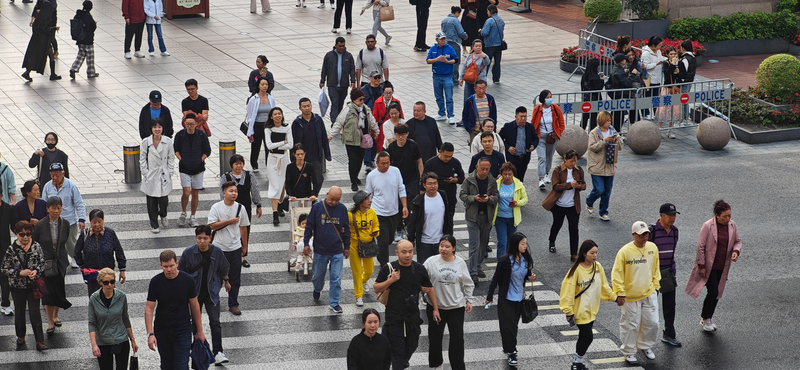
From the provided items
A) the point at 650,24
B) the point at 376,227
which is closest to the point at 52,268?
the point at 376,227

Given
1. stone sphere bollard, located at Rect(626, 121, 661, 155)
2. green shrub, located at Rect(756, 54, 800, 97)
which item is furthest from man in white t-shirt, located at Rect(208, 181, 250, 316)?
green shrub, located at Rect(756, 54, 800, 97)

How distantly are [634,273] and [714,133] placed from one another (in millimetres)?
9075

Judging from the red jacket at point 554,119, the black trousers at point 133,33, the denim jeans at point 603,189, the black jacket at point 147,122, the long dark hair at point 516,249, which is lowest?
the black trousers at point 133,33

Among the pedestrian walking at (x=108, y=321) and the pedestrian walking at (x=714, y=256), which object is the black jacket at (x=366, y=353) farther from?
the pedestrian walking at (x=714, y=256)

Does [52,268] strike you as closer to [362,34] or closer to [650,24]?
[362,34]

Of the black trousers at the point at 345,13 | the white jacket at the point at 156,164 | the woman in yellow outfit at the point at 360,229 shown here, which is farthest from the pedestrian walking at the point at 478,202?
the black trousers at the point at 345,13

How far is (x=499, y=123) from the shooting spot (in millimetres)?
19641

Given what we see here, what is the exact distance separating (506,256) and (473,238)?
2096 mm

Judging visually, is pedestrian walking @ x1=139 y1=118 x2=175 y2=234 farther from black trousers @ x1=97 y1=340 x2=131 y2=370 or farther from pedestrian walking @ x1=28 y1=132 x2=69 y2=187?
black trousers @ x1=97 y1=340 x2=131 y2=370

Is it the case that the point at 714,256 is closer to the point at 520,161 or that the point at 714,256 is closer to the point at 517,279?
the point at 517,279

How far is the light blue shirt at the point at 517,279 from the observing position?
1042cm

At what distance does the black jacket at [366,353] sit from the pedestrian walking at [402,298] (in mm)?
1074

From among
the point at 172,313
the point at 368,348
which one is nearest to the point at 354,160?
the point at 172,313

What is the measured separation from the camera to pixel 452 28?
75.0 feet
